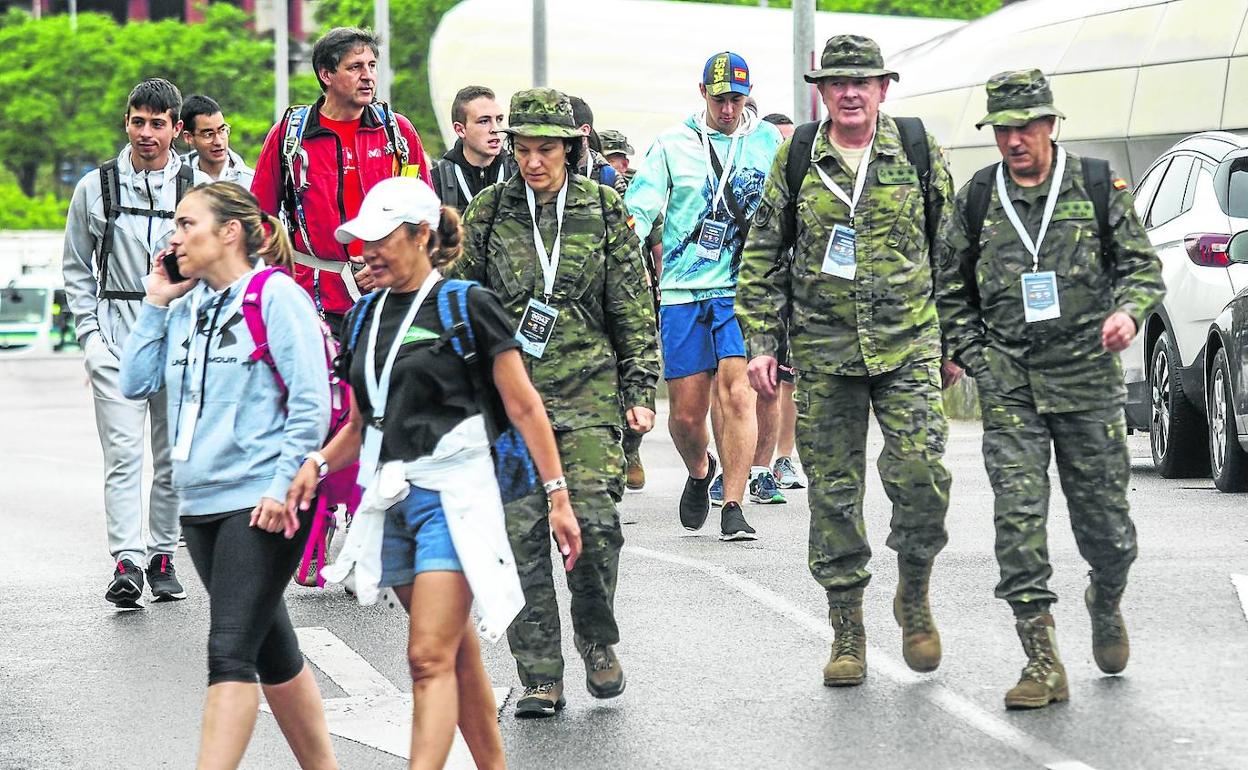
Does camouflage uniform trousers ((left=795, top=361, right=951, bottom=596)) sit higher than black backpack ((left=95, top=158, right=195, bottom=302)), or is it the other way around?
black backpack ((left=95, top=158, right=195, bottom=302))

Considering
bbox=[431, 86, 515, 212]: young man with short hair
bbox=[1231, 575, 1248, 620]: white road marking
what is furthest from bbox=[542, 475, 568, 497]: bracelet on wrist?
bbox=[431, 86, 515, 212]: young man with short hair

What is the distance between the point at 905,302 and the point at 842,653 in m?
1.13

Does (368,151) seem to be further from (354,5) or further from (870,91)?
(354,5)

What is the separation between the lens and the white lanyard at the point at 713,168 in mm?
10930

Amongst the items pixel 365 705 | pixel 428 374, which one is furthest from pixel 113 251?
pixel 428 374

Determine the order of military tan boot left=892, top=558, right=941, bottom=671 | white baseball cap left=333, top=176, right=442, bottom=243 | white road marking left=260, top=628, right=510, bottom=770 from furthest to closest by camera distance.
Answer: military tan boot left=892, top=558, right=941, bottom=671 < white road marking left=260, top=628, right=510, bottom=770 < white baseball cap left=333, top=176, right=442, bottom=243

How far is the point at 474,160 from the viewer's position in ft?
35.4

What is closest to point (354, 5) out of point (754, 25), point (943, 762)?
Result: point (754, 25)

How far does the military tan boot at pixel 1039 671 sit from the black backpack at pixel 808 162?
1.28 m

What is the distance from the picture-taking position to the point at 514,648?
6965 millimetres

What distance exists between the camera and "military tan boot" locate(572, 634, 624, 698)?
702 cm

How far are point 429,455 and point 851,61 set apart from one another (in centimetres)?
225

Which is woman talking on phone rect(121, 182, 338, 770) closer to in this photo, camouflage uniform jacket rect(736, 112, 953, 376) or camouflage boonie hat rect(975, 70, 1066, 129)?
camouflage uniform jacket rect(736, 112, 953, 376)

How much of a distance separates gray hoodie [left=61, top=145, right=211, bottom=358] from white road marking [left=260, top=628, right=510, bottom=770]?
6.57 ft
